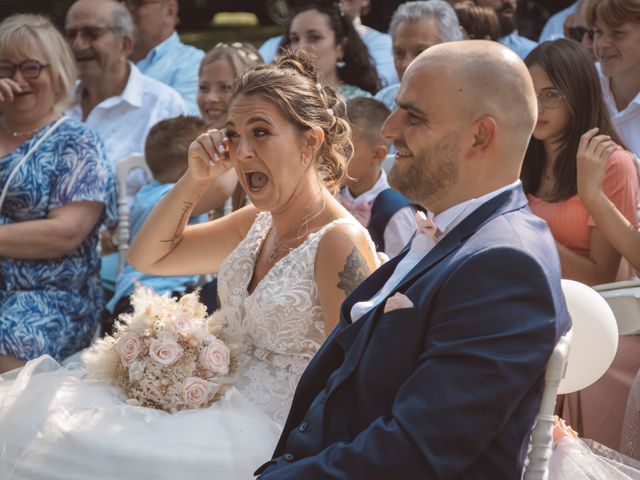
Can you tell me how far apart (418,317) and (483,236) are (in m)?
0.21

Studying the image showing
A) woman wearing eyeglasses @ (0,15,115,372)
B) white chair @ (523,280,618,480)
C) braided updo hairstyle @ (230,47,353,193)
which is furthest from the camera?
woman wearing eyeglasses @ (0,15,115,372)

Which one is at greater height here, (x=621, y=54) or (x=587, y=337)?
(x=587, y=337)

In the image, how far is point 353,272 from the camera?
2992mm

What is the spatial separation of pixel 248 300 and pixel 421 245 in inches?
41.8

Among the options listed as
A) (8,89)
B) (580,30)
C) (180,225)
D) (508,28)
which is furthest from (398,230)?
(508,28)

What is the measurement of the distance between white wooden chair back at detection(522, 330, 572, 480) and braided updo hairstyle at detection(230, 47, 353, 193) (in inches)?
55.3

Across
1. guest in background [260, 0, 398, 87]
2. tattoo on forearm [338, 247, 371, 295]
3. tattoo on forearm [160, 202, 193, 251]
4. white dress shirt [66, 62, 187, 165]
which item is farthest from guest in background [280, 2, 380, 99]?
tattoo on forearm [338, 247, 371, 295]

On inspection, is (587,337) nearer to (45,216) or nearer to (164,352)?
(164,352)

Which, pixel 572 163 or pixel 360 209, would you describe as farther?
pixel 360 209

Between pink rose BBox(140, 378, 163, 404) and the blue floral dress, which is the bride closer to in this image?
pink rose BBox(140, 378, 163, 404)

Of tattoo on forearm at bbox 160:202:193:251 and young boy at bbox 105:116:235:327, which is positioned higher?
tattoo on forearm at bbox 160:202:193:251

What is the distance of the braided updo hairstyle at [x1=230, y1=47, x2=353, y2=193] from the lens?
3.19m

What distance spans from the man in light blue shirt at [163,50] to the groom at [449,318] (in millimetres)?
4628

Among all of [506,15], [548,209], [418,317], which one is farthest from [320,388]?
[506,15]
